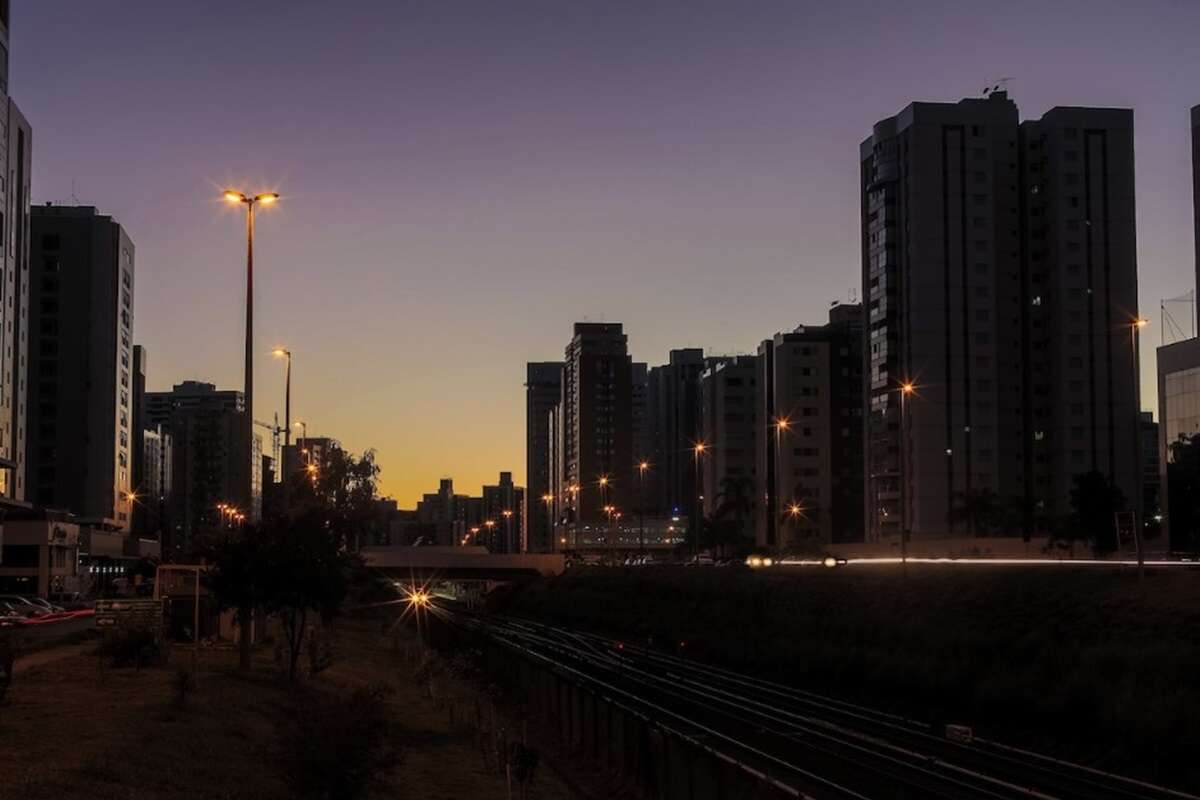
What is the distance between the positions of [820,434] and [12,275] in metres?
102

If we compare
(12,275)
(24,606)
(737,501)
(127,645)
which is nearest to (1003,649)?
(127,645)

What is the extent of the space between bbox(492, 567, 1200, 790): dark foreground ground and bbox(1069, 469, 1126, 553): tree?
12330mm

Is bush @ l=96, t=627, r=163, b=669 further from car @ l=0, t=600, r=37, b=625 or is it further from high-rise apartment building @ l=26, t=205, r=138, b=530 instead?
high-rise apartment building @ l=26, t=205, r=138, b=530

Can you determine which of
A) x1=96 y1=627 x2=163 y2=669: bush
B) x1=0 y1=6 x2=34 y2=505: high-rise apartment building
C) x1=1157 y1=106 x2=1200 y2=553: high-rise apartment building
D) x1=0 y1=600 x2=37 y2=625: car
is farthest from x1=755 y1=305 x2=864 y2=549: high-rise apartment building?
x1=96 y1=627 x2=163 y2=669: bush

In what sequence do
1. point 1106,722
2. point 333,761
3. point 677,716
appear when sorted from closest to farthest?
point 333,761, point 1106,722, point 677,716

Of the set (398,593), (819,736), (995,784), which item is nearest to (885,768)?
(995,784)

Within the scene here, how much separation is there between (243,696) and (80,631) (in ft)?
80.1

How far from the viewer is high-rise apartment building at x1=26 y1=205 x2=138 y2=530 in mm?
147625

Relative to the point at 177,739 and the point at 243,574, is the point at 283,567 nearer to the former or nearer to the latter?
the point at 243,574

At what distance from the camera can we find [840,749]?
119 ft

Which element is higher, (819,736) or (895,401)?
(895,401)

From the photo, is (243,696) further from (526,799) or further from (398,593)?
(398,593)

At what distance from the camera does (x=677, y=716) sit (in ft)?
148

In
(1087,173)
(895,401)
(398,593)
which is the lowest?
(398,593)
